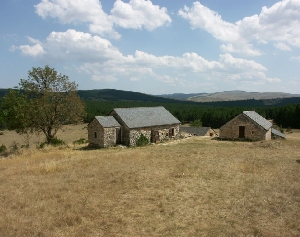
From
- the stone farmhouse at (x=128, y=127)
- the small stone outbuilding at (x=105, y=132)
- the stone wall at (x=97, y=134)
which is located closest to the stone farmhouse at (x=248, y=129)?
the stone farmhouse at (x=128, y=127)

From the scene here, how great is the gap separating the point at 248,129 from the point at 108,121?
16231 millimetres

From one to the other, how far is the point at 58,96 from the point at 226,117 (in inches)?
2022

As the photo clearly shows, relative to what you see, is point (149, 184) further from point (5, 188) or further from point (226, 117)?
point (226, 117)

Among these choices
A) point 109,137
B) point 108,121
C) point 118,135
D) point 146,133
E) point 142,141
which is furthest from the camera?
point 146,133

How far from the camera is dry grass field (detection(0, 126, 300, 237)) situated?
8.55 m

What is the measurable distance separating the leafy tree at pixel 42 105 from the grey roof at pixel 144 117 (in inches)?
203

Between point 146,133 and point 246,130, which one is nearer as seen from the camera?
point 146,133

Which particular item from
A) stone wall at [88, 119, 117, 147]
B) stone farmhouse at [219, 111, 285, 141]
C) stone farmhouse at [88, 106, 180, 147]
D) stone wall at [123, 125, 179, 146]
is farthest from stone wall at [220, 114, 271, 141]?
stone wall at [88, 119, 117, 147]

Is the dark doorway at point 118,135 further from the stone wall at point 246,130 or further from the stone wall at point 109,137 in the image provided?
the stone wall at point 246,130

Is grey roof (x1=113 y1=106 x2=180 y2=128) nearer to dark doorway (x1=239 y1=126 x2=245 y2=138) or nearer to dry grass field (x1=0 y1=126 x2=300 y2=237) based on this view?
dark doorway (x1=239 y1=126 x2=245 y2=138)

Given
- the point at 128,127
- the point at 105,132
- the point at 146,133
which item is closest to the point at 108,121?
the point at 105,132

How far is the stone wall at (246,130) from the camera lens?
3162cm

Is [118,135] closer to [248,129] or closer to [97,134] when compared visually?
[97,134]

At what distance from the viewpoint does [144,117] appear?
32.1 m
